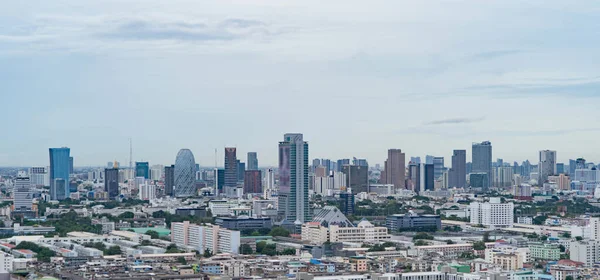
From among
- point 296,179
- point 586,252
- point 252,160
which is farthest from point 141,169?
point 586,252

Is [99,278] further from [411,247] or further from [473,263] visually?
[411,247]

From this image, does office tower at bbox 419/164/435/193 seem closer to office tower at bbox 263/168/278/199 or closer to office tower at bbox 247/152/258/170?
office tower at bbox 263/168/278/199

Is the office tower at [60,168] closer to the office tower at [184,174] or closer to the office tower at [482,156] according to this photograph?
the office tower at [184,174]

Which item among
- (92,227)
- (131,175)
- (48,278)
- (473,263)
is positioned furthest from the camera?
(131,175)

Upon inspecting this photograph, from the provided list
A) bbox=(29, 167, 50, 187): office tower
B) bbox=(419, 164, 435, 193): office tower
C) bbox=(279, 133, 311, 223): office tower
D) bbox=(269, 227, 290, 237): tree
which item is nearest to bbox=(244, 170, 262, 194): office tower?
bbox=(419, 164, 435, 193): office tower

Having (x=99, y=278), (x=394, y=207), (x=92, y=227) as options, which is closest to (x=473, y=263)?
(x=99, y=278)

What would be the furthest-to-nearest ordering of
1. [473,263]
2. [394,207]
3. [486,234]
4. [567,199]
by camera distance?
[567,199] → [394,207] → [486,234] → [473,263]
